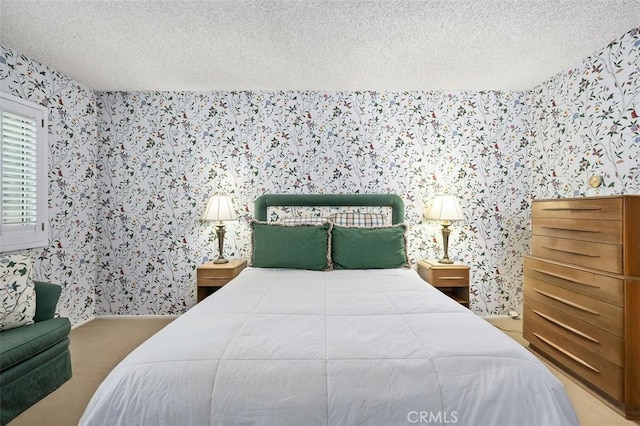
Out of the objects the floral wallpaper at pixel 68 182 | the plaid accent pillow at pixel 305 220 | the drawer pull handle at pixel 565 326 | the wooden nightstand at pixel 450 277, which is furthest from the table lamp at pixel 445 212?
the floral wallpaper at pixel 68 182

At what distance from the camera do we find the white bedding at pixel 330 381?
1.06 metres

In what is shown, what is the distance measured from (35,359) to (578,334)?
11.9 ft

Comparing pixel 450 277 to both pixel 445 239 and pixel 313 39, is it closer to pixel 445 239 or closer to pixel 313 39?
pixel 445 239

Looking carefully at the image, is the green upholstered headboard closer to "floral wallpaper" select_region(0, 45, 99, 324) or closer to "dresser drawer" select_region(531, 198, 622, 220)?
"dresser drawer" select_region(531, 198, 622, 220)

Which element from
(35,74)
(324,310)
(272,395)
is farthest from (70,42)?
(272,395)

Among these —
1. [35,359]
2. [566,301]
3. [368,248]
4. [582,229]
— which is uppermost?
[582,229]

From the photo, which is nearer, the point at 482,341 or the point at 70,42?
the point at 482,341

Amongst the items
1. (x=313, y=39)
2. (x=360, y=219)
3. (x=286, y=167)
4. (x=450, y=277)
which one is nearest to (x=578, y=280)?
(x=450, y=277)

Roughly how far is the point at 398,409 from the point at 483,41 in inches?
106

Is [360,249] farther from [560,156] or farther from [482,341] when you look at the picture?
[560,156]

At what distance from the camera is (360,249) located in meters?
2.85

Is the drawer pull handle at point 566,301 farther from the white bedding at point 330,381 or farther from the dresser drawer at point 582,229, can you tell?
the white bedding at point 330,381

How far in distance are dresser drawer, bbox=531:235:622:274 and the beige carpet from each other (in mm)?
872

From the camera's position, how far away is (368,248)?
9.36 ft
